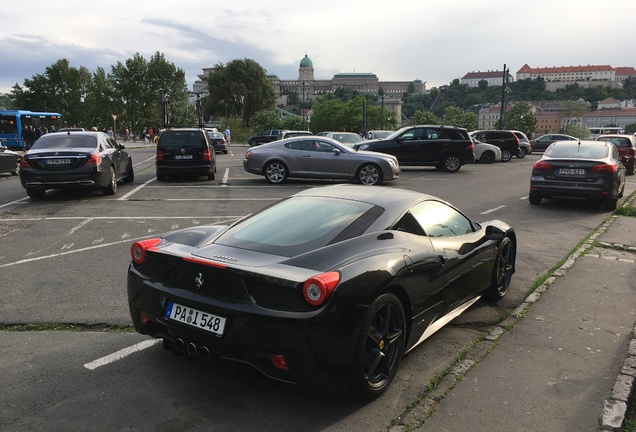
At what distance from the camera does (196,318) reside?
3.14m

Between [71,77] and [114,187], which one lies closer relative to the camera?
[114,187]

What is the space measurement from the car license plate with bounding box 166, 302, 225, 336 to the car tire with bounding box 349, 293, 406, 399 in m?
0.83

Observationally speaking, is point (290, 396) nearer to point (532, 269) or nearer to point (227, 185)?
point (532, 269)

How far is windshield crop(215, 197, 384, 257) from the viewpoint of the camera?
11.3 feet

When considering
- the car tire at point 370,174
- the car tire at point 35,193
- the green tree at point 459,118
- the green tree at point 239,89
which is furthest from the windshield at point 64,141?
the green tree at point 459,118

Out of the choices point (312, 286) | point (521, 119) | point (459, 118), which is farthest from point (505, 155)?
point (459, 118)

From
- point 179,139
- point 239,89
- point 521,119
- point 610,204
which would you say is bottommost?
point 610,204

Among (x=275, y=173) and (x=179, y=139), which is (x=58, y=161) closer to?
(x=179, y=139)

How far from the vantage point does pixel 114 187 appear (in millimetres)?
12984

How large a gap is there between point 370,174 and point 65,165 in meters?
8.24

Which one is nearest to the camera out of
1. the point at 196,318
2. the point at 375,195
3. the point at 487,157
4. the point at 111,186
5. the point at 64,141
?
the point at 196,318

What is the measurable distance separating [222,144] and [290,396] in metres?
32.7

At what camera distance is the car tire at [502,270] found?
5145 mm

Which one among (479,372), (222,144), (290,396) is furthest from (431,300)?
(222,144)
